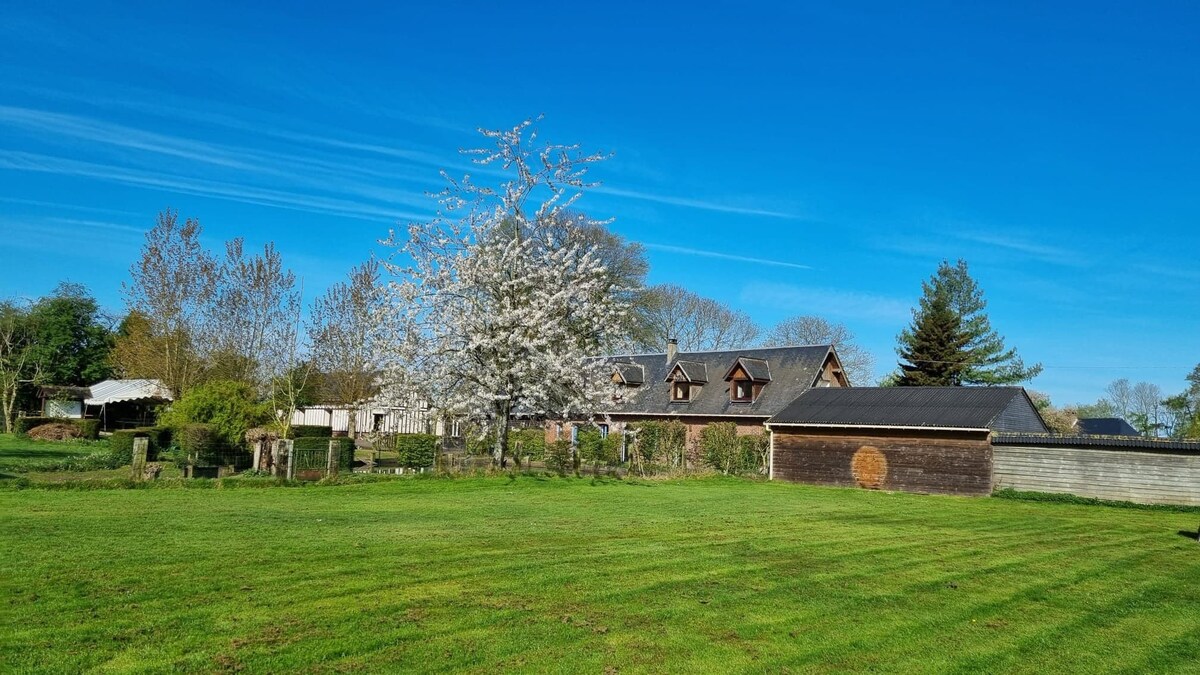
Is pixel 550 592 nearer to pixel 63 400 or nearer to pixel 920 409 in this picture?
pixel 920 409

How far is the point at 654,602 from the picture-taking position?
8.00 m

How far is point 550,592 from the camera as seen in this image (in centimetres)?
821

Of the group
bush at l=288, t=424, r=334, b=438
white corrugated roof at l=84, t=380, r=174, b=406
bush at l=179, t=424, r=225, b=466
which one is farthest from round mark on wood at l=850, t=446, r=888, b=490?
white corrugated roof at l=84, t=380, r=174, b=406

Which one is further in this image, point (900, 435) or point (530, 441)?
point (530, 441)

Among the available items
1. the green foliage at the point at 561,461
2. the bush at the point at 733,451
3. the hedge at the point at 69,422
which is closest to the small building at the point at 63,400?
the hedge at the point at 69,422

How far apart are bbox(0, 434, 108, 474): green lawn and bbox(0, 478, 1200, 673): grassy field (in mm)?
10755

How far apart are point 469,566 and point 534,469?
14.7 meters

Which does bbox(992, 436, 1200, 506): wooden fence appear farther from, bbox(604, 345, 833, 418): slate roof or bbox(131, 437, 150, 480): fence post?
bbox(131, 437, 150, 480): fence post

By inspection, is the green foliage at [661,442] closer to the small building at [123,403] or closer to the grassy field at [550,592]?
the grassy field at [550,592]

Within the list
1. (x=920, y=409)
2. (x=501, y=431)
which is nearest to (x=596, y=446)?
(x=501, y=431)

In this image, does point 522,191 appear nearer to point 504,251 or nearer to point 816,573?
point 504,251

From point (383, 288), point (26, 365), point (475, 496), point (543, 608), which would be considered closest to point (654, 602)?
point (543, 608)

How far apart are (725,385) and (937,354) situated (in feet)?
50.5

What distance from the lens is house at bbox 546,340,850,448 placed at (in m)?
35.8
